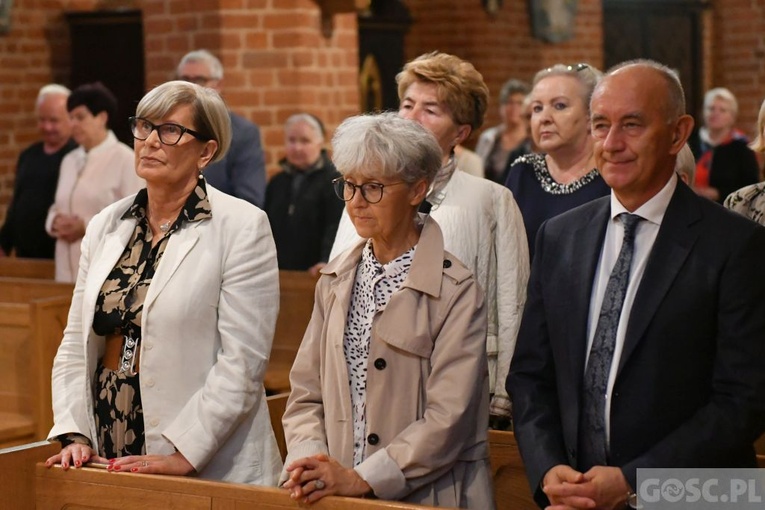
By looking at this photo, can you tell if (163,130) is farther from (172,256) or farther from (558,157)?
(558,157)

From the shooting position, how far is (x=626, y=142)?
2.96 meters

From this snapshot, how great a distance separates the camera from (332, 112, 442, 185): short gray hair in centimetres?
311

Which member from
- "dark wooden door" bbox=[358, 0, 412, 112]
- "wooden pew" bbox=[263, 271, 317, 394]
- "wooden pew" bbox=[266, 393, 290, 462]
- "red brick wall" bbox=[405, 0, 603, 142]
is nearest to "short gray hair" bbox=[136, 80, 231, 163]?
"wooden pew" bbox=[266, 393, 290, 462]

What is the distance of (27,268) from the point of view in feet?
22.8

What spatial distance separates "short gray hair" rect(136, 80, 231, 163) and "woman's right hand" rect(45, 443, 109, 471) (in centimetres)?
87

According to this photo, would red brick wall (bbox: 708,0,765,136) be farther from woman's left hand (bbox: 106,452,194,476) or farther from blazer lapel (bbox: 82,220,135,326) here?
woman's left hand (bbox: 106,452,194,476)

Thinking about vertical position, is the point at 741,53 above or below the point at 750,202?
above

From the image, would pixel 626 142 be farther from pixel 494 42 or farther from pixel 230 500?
pixel 494 42

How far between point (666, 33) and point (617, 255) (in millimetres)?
10919

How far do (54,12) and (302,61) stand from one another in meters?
2.94

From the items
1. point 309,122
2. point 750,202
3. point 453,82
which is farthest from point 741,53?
point 453,82

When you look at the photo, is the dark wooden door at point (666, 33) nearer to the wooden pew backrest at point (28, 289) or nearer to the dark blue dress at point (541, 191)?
the wooden pew backrest at point (28, 289)

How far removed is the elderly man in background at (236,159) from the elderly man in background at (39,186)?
1.33 metres

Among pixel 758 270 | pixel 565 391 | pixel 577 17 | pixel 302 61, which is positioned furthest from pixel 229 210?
pixel 577 17
